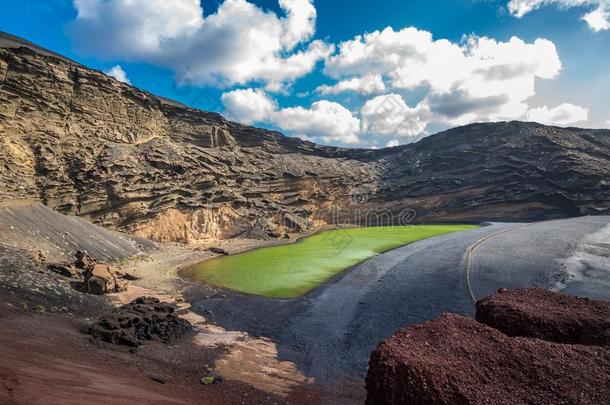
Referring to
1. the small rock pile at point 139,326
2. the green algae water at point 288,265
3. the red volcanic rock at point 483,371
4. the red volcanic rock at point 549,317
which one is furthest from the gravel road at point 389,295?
the red volcanic rock at point 483,371

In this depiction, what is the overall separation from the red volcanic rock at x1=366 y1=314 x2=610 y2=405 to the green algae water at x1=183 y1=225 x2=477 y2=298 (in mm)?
15066

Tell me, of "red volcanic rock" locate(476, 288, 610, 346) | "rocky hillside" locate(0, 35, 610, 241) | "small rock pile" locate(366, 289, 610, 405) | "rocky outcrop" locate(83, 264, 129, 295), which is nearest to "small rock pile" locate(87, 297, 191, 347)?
"rocky outcrop" locate(83, 264, 129, 295)

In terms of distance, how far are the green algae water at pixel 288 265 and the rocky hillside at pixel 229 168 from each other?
10.2 metres

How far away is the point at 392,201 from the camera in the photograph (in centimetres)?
6875

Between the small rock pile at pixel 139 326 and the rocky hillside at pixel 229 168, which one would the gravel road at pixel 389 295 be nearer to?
the small rock pile at pixel 139 326

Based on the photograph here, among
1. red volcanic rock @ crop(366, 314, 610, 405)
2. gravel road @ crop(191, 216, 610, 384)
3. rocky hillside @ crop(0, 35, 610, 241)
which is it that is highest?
rocky hillside @ crop(0, 35, 610, 241)

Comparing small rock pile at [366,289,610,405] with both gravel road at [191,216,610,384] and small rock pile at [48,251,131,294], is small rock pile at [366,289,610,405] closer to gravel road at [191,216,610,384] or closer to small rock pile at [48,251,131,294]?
gravel road at [191,216,610,384]

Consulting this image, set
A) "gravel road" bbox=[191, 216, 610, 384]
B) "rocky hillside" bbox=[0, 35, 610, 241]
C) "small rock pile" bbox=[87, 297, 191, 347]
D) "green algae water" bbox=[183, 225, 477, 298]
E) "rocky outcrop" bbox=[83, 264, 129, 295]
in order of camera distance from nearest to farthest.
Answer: "small rock pile" bbox=[87, 297, 191, 347], "gravel road" bbox=[191, 216, 610, 384], "rocky outcrop" bbox=[83, 264, 129, 295], "green algae water" bbox=[183, 225, 477, 298], "rocky hillside" bbox=[0, 35, 610, 241]

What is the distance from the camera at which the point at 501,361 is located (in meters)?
6.37

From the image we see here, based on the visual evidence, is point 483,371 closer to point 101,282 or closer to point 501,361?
point 501,361

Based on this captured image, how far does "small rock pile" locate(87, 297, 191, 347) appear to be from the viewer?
12.9m

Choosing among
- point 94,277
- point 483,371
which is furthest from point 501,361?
point 94,277

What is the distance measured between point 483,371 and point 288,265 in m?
23.8

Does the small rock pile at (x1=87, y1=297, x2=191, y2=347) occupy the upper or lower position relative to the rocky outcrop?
lower
